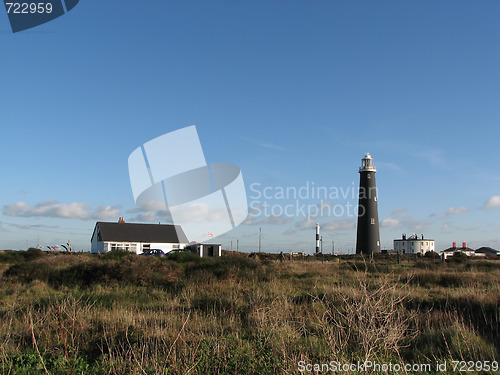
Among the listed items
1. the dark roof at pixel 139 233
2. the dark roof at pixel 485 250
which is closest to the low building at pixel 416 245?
the dark roof at pixel 485 250

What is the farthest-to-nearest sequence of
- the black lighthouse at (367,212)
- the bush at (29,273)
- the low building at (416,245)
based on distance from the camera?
the low building at (416,245)
the black lighthouse at (367,212)
the bush at (29,273)

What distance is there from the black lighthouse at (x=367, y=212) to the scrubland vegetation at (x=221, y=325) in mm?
28140

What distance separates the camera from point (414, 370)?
5461mm

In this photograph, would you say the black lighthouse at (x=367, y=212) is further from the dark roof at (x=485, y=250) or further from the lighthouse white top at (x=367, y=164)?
the dark roof at (x=485, y=250)

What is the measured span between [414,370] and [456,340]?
67.4 inches

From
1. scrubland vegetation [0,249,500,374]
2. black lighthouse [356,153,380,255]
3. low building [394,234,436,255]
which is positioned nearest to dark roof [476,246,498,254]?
low building [394,234,436,255]

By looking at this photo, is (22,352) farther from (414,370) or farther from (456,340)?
(456,340)

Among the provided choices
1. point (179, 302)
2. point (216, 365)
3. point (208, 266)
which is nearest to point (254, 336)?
point (216, 365)

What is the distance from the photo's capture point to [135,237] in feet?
150

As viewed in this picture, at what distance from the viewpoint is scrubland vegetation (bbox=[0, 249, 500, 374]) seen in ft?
18.3

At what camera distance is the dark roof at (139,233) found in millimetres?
44719

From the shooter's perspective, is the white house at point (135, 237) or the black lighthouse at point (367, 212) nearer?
the white house at point (135, 237)

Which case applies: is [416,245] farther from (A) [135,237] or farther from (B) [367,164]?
(A) [135,237]

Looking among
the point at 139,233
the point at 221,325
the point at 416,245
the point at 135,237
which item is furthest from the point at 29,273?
the point at 416,245
